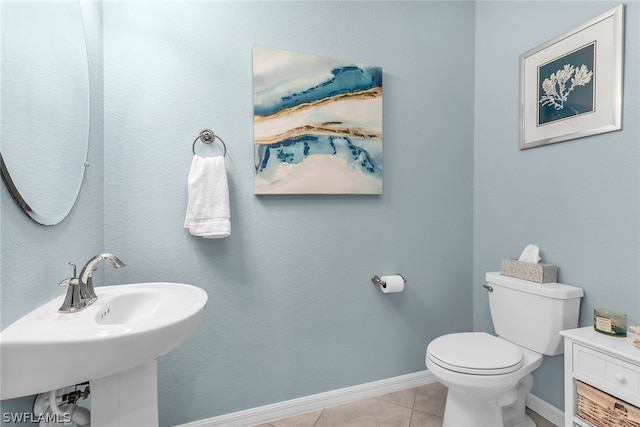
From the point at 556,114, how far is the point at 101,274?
218cm

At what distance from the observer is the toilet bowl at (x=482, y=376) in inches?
49.7

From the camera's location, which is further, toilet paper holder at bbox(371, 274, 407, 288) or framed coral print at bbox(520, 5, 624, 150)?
toilet paper holder at bbox(371, 274, 407, 288)

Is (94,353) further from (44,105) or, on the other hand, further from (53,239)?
(44,105)

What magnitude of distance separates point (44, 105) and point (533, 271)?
1964mm

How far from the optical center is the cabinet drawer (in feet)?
3.41

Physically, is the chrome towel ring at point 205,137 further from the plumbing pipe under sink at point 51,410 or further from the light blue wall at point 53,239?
the plumbing pipe under sink at point 51,410

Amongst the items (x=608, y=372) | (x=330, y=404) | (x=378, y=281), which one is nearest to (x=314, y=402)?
(x=330, y=404)

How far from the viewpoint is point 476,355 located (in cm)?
135

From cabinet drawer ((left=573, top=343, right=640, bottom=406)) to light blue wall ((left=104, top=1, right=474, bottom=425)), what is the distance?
81 cm

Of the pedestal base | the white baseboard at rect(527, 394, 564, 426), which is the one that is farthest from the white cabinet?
the pedestal base

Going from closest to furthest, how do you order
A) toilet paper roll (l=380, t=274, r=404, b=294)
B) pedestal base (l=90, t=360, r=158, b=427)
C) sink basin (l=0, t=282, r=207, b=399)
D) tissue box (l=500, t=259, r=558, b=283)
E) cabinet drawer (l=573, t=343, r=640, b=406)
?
1. sink basin (l=0, t=282, r=207, b=399)
2. pedestal base (l=90, t=360, r=158, b=427)
3. cabinet drawer (l=573, t=343, r=640, b=406)
4. tissue box (l=500, t=259, r=558, b=283)
5. toilet paper roll (l=380, t=274, r=404, b=294)

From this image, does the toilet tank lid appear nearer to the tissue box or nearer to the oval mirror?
the tissue box

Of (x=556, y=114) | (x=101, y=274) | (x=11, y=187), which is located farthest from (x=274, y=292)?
(x=556, y=114)

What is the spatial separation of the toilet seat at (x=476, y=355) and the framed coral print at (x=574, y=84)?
1.00 m
